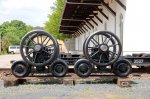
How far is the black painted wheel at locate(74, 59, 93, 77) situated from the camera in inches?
424

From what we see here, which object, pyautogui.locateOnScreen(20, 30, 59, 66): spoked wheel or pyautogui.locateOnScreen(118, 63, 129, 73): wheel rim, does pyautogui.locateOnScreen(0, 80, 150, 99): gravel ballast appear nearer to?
pyautogui.locateOnScreen(118, 63, 129, 73): wheel rim

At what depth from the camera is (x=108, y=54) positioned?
36.2ft

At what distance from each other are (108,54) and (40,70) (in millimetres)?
1928

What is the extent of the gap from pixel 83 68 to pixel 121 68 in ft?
3.44

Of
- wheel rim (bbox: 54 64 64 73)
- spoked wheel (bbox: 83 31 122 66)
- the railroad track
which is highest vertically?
spoked wheel (bbox: 83 31 122 66)

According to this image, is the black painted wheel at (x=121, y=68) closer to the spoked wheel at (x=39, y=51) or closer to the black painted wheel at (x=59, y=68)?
the black painted wheel at (x=59, y=68)

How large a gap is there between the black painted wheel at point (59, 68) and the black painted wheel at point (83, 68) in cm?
32

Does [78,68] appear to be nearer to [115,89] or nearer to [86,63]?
[86,63]

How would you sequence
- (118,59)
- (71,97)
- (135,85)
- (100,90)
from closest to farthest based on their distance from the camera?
(71,97) → (100,90) → (135,85) → (118,59)

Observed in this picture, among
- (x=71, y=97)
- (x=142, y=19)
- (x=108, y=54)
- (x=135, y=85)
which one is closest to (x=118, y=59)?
(x=108, y=54)

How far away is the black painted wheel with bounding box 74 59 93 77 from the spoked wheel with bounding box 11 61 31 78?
134 cm

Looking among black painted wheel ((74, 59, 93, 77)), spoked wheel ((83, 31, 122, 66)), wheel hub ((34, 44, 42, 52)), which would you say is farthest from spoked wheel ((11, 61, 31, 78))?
spoked wheel ((83, 31, 122, 66))

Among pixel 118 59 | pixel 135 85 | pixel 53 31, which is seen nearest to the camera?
pixel 135 85

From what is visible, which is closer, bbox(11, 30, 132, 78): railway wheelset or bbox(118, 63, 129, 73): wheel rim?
bbox(11, 30, 132, 78): railway wheelset
